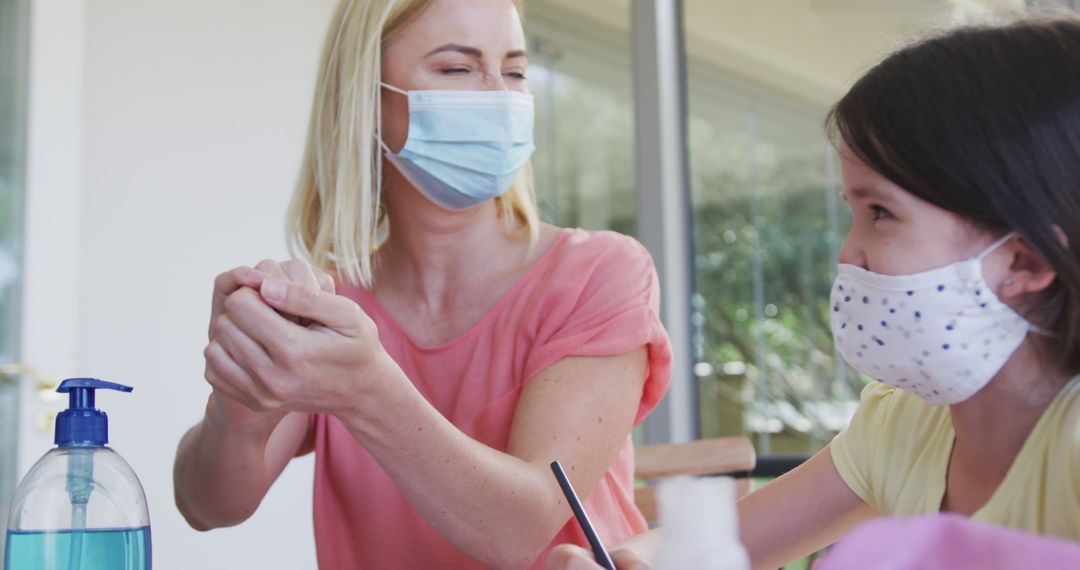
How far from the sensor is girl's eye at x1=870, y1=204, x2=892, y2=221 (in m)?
0.88

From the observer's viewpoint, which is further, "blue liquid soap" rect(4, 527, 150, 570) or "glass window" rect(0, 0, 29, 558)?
"glass window" rect(0, 0, 29, 558)

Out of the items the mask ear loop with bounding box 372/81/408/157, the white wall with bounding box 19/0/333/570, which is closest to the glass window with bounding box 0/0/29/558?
the white wall with bounding box 19/0/333/570

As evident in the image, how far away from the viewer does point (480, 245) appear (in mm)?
1474

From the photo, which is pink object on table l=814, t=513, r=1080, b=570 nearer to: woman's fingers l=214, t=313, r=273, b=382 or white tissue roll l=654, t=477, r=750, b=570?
white tissue roll l=654, t=477, r=750, b=570

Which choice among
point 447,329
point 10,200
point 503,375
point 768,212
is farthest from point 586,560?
point 768,212

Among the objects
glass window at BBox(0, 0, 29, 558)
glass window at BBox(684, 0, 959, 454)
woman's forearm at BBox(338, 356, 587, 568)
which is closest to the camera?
woman's forearm at BBox(338, 356, 587, 568)

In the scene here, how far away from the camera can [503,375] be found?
4.40ft

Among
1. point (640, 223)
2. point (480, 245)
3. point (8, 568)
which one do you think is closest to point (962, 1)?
point (480, 245)

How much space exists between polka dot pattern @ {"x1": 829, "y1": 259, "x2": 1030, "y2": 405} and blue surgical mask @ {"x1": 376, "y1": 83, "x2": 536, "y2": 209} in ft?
2.12

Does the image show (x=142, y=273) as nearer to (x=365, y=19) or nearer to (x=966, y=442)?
(x=365, y=19)

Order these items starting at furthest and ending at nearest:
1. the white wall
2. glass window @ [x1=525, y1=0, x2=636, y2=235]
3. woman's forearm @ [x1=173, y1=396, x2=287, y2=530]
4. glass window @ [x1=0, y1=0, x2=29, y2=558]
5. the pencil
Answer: glass window @ [x1=525, y1=0, x2=636, y2=235] → the white wall → glass window @ [x1=0, y1=0, x2=29, y2=558] → woman's forearm @ [x1=173, y1=396, x2=287, y2=530] → the pencil

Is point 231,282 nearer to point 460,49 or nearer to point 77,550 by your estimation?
point 77,550

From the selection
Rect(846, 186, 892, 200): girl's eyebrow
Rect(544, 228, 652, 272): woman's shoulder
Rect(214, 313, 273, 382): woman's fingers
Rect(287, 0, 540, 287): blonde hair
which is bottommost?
Rect(214, 313, 273, 382): woman's fingers

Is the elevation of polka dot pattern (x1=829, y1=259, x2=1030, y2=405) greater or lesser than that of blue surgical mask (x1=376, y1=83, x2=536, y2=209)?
lesser
